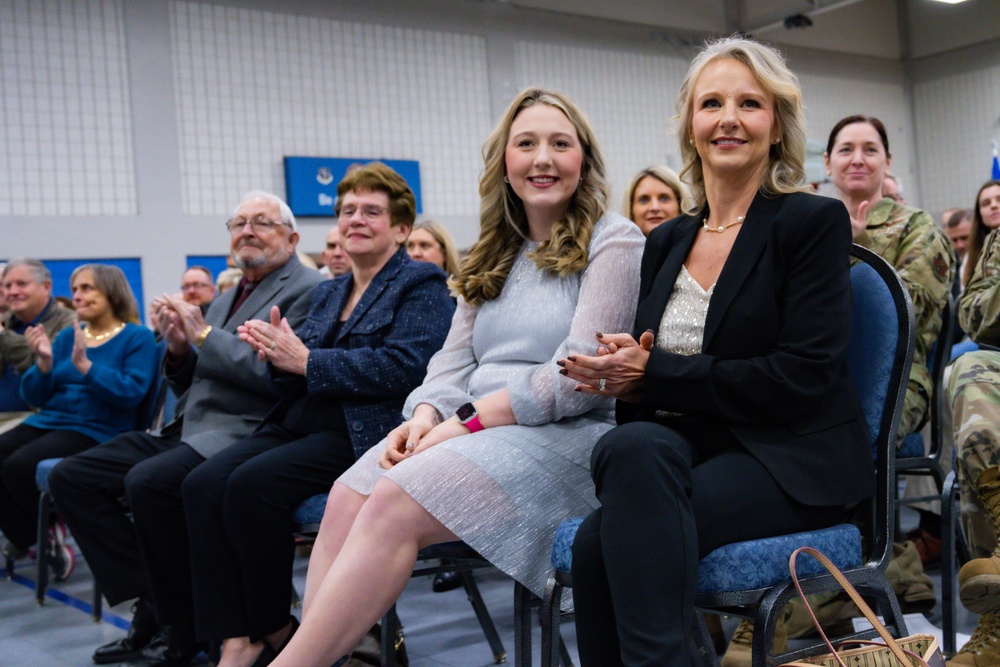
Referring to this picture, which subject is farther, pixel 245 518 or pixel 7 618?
pixel 7 618

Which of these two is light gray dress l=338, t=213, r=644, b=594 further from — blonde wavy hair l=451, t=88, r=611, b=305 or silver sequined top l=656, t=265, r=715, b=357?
silver sequined top l=656, t=265, r=715, b=357

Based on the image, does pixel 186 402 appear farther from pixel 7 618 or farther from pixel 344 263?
pixel 344 263

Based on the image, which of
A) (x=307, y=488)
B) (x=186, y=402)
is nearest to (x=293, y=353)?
(x=307, y=488)

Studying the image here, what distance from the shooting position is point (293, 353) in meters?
2.54

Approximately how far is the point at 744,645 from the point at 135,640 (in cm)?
178

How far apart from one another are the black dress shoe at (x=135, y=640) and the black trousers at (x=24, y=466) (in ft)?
3.08

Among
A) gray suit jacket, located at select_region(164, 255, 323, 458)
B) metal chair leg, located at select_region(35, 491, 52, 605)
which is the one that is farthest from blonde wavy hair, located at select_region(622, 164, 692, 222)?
metal chair leg, located at select_region(35, 491, 52, 605)

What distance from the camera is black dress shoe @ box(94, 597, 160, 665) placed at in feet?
9.39

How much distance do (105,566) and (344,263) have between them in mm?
1864

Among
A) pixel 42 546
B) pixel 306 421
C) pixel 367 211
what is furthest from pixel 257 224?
pixel 42 546

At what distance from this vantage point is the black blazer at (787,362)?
1541 mm

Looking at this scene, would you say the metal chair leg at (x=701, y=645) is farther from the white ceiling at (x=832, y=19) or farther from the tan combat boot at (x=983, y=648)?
the white ceiling at (x=832, y=19)

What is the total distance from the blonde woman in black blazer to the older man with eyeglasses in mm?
1368

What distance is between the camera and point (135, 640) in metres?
2.91
